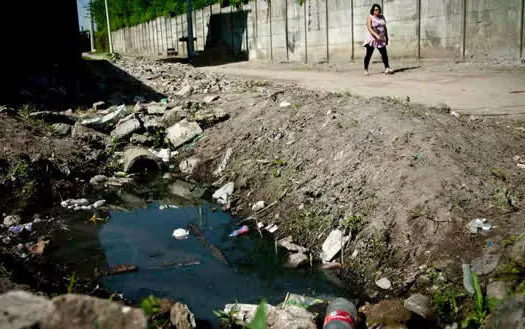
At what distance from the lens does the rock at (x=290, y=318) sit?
2195mm

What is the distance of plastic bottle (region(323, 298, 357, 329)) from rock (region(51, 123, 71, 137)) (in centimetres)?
458

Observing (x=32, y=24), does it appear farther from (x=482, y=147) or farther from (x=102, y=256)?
(x=482, y=147)

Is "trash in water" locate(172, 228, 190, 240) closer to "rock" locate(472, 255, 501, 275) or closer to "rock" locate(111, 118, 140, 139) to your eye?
"rock" locate(472, 255, 501, 275)

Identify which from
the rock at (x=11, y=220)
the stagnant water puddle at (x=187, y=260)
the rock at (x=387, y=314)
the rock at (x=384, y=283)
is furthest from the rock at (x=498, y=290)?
the rock at (x=11, y=220)

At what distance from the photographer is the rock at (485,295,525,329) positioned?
160 centimetres

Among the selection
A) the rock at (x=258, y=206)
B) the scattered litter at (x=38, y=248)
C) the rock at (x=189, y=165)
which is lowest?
the scattered litter at (x=38, y=248)

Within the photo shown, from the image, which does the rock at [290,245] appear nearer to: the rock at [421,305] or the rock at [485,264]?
the rock at [421,305]

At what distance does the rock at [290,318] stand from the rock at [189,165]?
3.02m

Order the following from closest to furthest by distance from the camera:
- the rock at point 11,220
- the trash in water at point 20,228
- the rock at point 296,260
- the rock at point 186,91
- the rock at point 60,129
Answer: the rock at point 296,260
the trash in water at point 20,228
the rock at point 11,220
the rock at point 60,129
the rock at point 186,91

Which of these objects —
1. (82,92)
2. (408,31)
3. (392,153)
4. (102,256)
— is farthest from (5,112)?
(408,31)

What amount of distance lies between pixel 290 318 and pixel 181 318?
557 mm

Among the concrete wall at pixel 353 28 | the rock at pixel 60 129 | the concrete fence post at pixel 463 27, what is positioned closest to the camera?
the rock at pixel 60 129

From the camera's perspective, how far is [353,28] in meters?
12.3

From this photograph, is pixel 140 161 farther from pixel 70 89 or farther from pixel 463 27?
pixel 463 27
